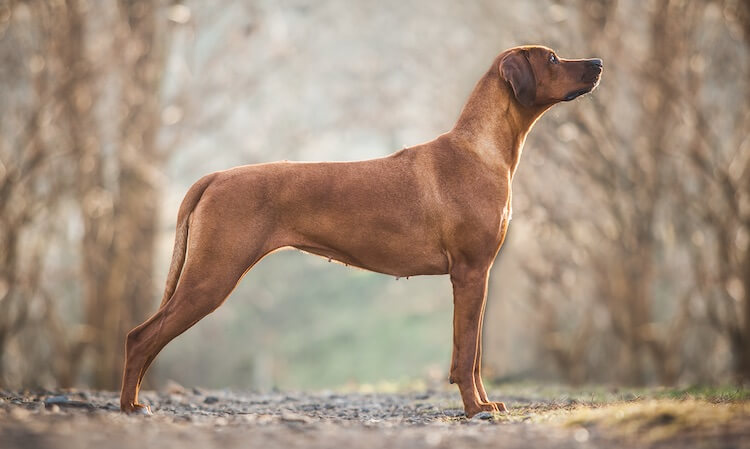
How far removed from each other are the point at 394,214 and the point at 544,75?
1.59 meters

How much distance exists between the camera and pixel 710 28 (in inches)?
580

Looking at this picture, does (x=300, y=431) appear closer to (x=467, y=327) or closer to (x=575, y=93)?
(x=467, y=327)

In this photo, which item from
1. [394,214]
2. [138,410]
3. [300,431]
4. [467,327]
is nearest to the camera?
[300,431]

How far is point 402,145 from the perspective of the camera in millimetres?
15211

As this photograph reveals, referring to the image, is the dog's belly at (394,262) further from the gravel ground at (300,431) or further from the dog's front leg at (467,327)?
the gravel ground at (300,431)

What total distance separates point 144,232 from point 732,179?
9.41m

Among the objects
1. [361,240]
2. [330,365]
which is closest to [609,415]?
[361,240]

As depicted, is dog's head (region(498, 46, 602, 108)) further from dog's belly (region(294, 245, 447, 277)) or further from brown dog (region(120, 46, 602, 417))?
dog's belly (region(294, 245, 447, 277))

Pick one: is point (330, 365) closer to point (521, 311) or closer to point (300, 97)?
point (521, 311)

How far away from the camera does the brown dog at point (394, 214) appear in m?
5.62

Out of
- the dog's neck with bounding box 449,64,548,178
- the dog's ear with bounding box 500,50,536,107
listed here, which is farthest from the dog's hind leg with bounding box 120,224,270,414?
the dog's ear with bounding box 500,50,536,107

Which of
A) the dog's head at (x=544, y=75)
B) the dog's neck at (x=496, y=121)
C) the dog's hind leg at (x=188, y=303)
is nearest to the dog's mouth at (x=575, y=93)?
the dog's head at (x=544, y=75)

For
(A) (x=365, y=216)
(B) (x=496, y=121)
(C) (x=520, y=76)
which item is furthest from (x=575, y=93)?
(A) (x=365, y=216)

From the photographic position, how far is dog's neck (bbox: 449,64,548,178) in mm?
6281
